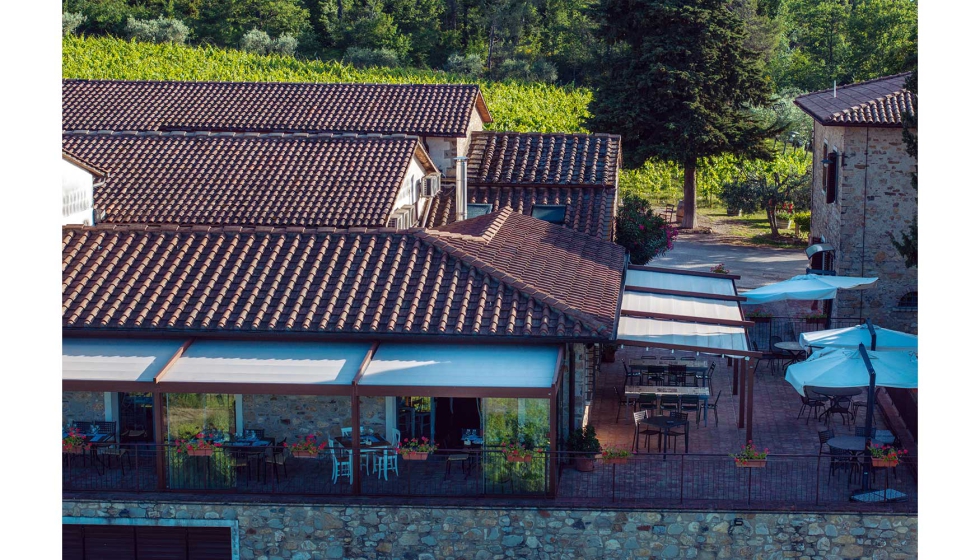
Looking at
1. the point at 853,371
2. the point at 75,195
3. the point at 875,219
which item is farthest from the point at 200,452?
the point at 875,219

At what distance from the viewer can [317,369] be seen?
805 inches

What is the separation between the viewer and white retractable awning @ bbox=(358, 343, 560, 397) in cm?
1975

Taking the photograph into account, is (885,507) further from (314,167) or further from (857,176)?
(314,167)

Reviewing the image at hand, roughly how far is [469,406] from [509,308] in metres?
2.11

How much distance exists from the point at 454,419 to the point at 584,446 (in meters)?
2.47

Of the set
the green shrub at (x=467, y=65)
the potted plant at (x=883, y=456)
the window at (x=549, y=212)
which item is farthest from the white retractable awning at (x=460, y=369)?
the green shrub at (x=467, y=65)

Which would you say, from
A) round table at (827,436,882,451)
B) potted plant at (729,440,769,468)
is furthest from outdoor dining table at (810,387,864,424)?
potted plant at (729,440,769,468)

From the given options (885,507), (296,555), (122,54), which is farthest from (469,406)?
(122,54)

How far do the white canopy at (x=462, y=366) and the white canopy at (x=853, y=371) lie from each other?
4.69 meters

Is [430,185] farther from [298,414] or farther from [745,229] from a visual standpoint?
[745,229]

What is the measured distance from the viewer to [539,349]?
21125mm

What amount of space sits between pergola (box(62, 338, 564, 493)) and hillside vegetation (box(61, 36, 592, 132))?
39.2 m

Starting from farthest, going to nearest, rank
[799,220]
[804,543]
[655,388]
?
[799,220] < [655,388] < [804,543]

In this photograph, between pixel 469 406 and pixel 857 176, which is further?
pixel 857 176
